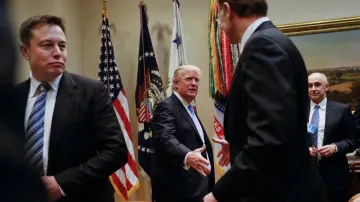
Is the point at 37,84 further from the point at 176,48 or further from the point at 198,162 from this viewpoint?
the point at 176,48

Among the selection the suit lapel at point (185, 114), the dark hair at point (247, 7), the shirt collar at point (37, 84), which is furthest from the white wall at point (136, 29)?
the dark hair at point (247, 7)

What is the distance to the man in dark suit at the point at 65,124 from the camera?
1994 mm

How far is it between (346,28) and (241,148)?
4.34 metres

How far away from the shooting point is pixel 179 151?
3.46m

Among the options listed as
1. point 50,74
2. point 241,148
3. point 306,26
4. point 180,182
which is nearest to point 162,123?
point 180,182

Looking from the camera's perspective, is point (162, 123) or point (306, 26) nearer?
point (162, 123)

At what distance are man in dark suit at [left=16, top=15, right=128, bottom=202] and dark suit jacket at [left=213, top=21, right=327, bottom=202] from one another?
2.04ft

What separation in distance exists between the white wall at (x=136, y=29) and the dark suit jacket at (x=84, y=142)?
392 cm

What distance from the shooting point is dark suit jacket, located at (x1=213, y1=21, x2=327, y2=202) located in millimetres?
1559

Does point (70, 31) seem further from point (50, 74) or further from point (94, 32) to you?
point (50, 74)

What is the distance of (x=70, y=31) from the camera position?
20.7 ft

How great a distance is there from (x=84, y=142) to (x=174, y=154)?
151 cm

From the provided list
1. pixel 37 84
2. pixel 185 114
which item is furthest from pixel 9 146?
pixel 185 114

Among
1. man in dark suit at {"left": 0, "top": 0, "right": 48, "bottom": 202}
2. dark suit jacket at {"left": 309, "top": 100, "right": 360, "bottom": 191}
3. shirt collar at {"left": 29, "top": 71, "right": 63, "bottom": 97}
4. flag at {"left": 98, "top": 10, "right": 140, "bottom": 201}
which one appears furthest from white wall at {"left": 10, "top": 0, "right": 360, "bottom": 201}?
man in dark suit at {"left": 0, "top": 0, "right": 48, "bottom": 202}
